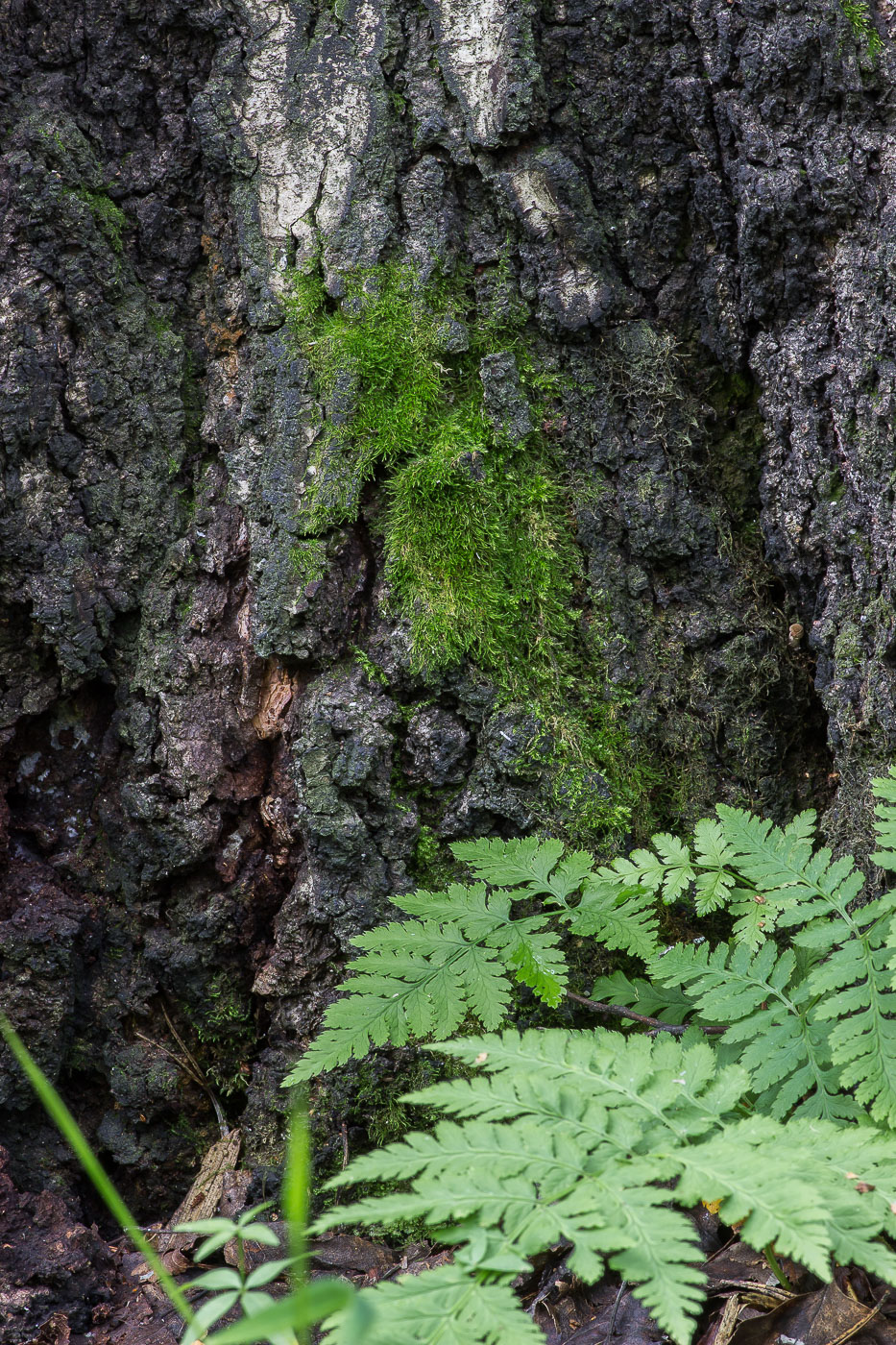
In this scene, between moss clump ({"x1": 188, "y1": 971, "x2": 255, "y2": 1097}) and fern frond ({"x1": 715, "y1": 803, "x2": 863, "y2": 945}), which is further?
moss clump ({"x1": 188, "y1": 971, "x2": 255, "y2": 1097})

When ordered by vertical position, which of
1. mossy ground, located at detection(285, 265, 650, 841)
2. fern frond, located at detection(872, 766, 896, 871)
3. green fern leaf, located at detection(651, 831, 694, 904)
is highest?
mossy ground, located at detection(285, 265, 650, 841)

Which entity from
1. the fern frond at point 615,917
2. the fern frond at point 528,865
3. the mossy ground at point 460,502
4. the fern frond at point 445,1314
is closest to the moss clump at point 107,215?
the mossy ground at point 460,502

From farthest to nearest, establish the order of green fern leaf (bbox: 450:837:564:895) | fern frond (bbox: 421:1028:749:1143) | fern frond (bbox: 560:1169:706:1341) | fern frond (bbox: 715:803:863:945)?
green fern leaf (bbox: 450:837:564:895) < fern frond (bbox: 715:803:863:945) < fern frond (bbox: 421:1028:749:1143) < fern frond (bbox: 560:1169:706:1341)

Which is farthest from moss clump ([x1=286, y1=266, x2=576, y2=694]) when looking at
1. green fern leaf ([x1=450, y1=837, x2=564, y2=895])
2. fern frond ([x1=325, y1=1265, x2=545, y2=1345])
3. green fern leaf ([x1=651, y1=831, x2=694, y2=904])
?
fern frond ([x1=325, y1=1265, x2=545, y2=1345])

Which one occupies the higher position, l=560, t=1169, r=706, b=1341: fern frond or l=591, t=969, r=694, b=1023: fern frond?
l=560, t=1169, r=706, b=1341: fern frond

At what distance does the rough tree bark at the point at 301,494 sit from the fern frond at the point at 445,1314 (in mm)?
1296

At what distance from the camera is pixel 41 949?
2910mm

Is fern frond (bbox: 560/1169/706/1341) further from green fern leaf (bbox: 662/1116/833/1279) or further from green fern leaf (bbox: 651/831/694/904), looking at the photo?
green fern leaf (bbox: 651/831/694/904)

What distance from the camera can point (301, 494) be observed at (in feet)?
9.64

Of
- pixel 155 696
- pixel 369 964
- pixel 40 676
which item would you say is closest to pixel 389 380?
pixel 155 696

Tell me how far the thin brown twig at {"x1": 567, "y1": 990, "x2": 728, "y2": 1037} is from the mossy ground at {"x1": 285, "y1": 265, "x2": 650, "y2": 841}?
19.7 inches

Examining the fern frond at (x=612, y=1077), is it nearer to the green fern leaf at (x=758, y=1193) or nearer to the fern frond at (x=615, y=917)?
the green fern leaf at (x=758, y=1193)

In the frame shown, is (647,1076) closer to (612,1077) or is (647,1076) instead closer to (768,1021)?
(612,1077)

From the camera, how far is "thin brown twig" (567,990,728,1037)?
2561mm
